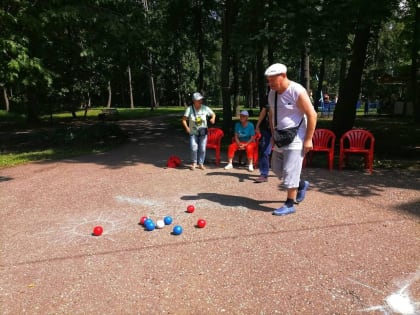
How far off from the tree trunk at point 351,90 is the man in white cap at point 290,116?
745cm

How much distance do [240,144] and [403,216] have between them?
380cm

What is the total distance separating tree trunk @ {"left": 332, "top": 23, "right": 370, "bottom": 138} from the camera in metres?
11.4

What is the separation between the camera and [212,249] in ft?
14.3

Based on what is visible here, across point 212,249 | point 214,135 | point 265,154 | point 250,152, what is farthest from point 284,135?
point 214,135

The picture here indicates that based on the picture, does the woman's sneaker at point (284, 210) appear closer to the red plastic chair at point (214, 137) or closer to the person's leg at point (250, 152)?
the person's leg at point (250, 152)

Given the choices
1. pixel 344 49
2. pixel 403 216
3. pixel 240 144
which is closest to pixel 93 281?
pixel 403 216

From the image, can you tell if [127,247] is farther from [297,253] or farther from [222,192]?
[222,192]

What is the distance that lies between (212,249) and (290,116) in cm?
196

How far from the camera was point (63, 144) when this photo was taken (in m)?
13.3

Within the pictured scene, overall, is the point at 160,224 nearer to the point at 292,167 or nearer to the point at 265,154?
the point at 292,167

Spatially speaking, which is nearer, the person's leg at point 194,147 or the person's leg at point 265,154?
the person's leg at point 265,154

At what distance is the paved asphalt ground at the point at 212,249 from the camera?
3.37 metres

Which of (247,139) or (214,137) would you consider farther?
(214,137)

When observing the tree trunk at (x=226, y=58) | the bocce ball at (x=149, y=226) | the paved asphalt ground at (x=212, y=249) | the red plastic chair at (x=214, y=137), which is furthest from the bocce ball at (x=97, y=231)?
the tree trunk at (x=226, y=58)
